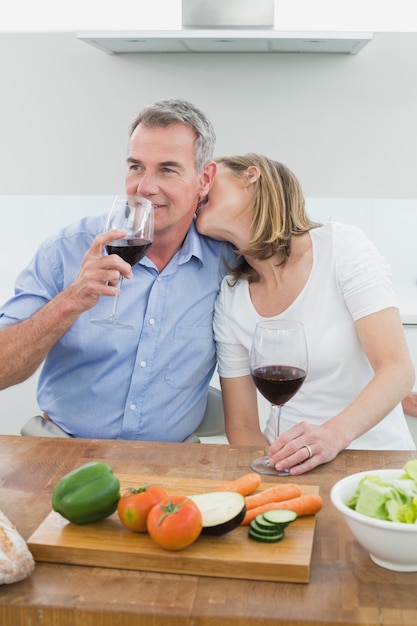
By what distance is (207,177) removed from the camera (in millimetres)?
2426

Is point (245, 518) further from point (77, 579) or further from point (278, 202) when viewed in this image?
point (278, 202)

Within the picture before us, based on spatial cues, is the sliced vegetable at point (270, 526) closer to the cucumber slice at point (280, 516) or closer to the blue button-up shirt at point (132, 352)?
the cucumber slice at point (280, 516)

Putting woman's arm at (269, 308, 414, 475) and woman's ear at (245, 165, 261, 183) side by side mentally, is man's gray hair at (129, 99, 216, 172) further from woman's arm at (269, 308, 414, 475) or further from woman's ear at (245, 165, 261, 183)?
woman's arm at (269, 308, 414, 475)

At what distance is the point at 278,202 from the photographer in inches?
93.0

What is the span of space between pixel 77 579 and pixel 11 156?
10.0 feet

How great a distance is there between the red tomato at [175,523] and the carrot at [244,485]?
0.22 m

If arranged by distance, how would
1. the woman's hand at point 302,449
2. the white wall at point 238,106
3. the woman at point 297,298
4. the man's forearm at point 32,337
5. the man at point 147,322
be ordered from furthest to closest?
1. the white wall at point 238,106
2. the man at point 147,322
3. the woman at point 297,298
4. the man's forearm at point 32,337
5. the woman's hand at point 302,449

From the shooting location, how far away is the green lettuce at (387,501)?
4.25ft

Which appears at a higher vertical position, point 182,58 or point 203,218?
point 182,58

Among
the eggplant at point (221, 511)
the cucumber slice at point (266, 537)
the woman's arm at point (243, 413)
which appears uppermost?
the eggplant at point (221, 511)

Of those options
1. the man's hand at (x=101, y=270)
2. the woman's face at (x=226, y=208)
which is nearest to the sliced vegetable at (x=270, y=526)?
the man's hand at (x=101, y=270)

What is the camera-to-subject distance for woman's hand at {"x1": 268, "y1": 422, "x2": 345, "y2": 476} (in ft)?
5.71

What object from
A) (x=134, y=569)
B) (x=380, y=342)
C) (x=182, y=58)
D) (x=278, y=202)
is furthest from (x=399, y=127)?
(x=134, y=569)

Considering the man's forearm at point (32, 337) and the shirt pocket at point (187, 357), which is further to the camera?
the shirt pocket at point (187, 357)
